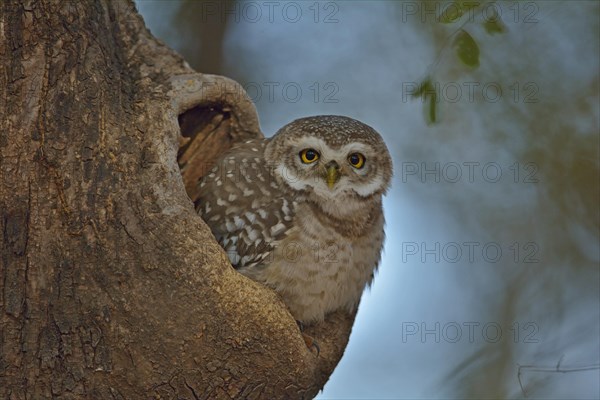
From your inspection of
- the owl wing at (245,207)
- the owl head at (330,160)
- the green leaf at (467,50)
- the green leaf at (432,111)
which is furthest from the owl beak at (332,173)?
the green leaf at (467,50)

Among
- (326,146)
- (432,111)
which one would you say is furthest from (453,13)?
(326,146)

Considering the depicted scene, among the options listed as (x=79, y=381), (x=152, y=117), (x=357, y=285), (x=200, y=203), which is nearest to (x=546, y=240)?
(x=357, y=285)

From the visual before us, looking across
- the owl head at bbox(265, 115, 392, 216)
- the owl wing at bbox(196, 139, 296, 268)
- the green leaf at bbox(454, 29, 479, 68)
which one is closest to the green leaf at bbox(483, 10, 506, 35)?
the green leaf at bbox(454, 29, 479, 68)

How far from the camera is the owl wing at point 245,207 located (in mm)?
4281

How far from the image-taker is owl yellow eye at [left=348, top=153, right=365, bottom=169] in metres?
4.52

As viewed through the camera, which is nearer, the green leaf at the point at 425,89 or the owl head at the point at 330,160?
the green leaf at the point at 425,89

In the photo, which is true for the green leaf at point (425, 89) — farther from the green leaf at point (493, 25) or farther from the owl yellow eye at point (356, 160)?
the owl yellow eye at point (356, 160)

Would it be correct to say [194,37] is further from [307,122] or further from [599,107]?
[599,107]

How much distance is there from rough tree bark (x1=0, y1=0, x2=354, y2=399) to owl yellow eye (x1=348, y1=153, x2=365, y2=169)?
2.93ft

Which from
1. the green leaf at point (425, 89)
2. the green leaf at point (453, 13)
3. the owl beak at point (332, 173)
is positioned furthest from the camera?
the owl beak at point (332, 173)

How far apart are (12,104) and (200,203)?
1.21m

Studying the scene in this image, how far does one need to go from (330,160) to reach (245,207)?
476mm

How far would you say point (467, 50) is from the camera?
3.63m

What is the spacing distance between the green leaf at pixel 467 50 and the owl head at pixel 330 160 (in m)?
0.94
